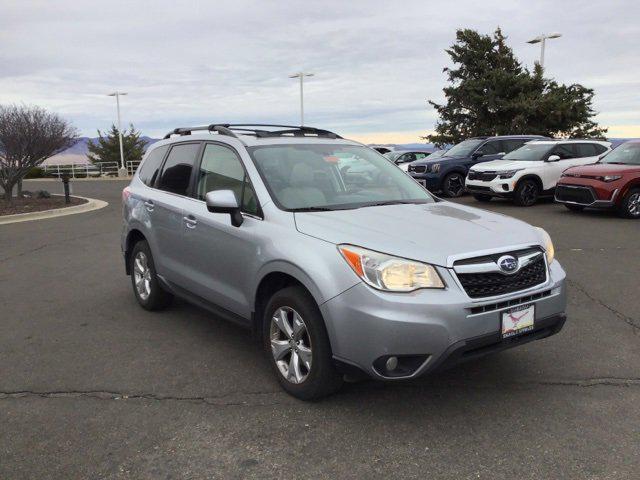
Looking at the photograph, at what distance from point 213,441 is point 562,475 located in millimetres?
1803

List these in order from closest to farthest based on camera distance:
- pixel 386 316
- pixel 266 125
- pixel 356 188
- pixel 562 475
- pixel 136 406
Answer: pixel 562 475 < pixel 386 316 < pixel 136 406 < pixel 356 188 < pixel 266 125

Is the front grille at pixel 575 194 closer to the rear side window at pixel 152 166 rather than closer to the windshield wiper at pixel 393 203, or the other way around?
the windshield wiper at pixel 393 203

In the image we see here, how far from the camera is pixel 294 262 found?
11.5 ft

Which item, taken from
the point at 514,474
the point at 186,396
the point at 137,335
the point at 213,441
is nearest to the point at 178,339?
the point at 137,335

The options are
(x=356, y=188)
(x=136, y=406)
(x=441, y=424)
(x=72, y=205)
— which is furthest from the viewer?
(x=72, y=205)

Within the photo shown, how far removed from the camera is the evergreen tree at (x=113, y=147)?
63594mm

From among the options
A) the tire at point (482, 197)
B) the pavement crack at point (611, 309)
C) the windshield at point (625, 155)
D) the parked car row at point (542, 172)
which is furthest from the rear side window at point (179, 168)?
the tire at point (482, 197)

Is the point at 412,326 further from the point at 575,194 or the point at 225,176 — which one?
the point at 575,194

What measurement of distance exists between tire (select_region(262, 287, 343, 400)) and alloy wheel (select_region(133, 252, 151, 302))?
7.07ft

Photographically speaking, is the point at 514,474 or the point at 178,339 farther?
the point at 178,339

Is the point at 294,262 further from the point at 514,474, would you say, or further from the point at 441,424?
the point at 514,474

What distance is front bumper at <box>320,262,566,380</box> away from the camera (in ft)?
10.2

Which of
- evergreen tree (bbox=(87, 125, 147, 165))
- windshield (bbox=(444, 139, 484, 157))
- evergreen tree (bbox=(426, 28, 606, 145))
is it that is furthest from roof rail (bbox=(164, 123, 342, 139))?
evergreen tree (bbox=(87, 125, 147, 165))

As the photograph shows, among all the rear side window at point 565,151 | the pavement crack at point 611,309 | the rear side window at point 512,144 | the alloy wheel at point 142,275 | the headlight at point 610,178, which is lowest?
the pavement crack at point 611,309
